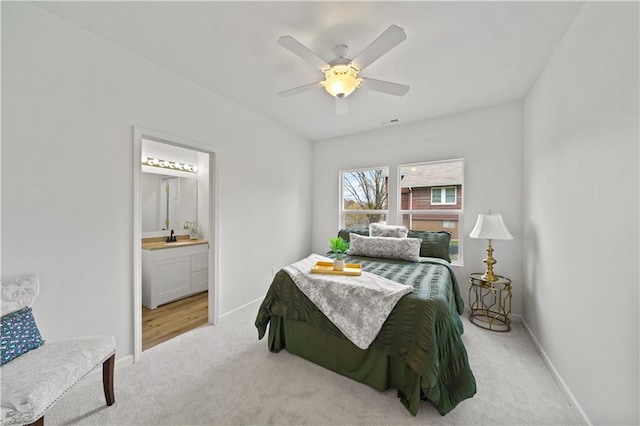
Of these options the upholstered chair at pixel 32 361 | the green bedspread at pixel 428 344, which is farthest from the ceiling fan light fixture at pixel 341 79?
the upholstered chair at pixel 32 361

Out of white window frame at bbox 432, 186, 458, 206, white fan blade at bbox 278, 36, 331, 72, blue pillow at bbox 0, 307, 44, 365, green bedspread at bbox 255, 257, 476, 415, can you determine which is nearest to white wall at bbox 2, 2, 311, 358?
blue pillow at bbox 0, 307, 44, 365

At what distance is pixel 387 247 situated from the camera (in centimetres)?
304

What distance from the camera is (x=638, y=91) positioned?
1.13 meters

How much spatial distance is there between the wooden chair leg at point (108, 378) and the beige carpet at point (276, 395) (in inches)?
2.6

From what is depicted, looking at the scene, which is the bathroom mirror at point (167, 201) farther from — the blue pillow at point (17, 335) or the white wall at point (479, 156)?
the white wall at point (479, 156)

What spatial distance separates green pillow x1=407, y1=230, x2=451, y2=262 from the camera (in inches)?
122

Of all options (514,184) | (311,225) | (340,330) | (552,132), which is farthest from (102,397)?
(514,184)

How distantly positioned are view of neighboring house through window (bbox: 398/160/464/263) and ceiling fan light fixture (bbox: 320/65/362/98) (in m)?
2.05

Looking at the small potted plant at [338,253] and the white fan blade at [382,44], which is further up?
the white fan blade at [382,44]

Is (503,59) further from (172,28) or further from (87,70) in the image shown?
(87,70)

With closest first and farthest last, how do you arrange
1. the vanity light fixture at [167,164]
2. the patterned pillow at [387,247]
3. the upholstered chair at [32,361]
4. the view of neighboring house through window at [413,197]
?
the upholstered chair at [32,361]
the patterned pillow at [387,247]
the view of neighboring house through window at [413,197]
the vanity light fixture at [167,164]

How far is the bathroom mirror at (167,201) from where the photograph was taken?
391cm

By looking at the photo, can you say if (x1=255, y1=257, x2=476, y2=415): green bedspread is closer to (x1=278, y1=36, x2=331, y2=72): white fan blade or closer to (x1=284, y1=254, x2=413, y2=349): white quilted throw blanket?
(x1=284, y1=254, x2=413, y2=349): white quilted throw blanket

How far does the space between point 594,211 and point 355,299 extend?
162cm
